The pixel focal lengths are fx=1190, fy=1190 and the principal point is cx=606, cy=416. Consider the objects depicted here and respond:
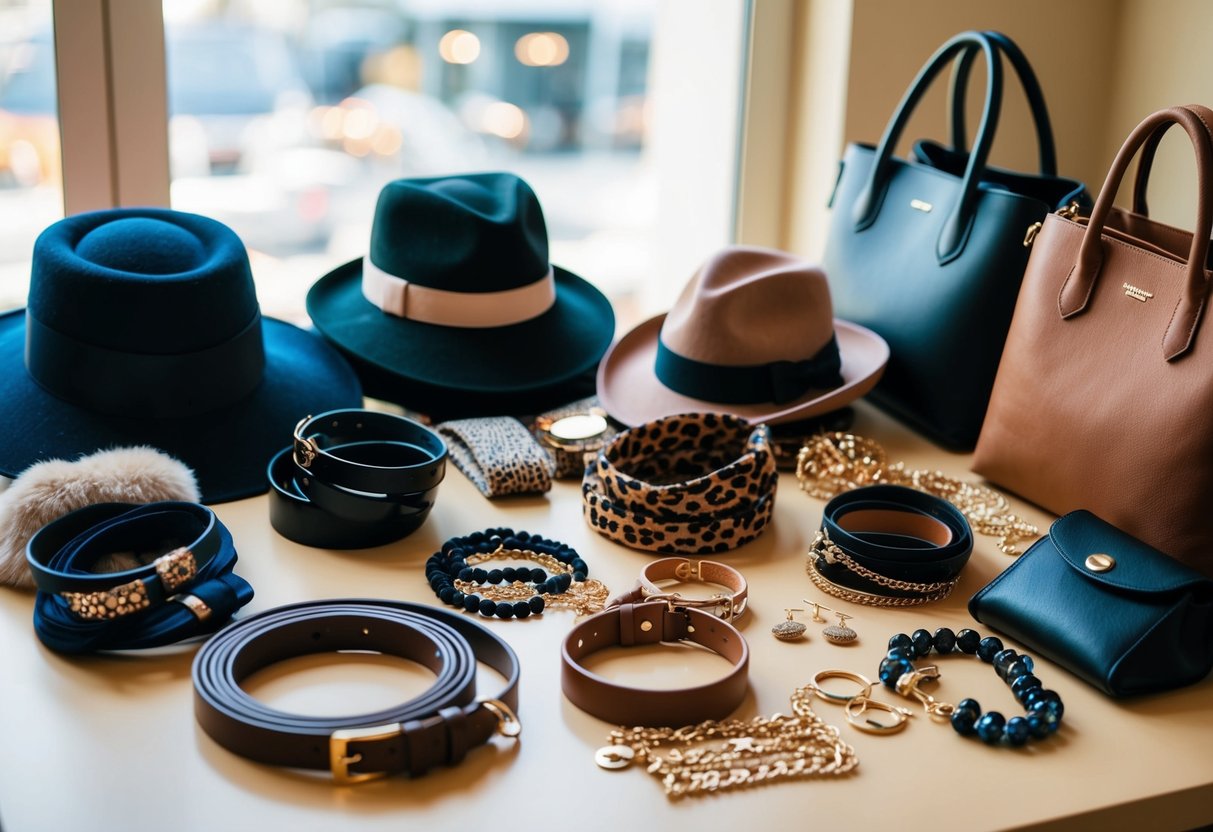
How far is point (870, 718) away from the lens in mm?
1100

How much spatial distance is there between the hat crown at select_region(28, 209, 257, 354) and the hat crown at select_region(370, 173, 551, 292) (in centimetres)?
25

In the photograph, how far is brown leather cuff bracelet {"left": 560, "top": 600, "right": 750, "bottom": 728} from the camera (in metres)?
1.07

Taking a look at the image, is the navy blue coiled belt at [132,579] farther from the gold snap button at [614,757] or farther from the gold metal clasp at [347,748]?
the gold snap button at [614,757]

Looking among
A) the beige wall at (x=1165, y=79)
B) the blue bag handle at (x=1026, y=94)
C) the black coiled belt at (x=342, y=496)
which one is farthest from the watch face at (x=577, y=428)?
the beige wall at (x=1165, y=79)

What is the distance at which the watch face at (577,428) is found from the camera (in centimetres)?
163

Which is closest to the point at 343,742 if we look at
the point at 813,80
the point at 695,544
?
the point at 695,544

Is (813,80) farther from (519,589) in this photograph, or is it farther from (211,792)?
(211,792)

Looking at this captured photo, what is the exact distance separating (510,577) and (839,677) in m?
0.39

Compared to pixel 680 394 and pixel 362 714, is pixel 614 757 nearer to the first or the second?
pixel 362 714

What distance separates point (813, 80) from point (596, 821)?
161 cm

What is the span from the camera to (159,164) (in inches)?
72.3

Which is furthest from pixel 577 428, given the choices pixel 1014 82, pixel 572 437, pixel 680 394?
pixel 1014 82

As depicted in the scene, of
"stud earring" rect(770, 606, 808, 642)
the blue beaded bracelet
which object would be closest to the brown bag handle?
the blue beaded bracelet

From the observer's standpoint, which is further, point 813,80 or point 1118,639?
point 813,80
